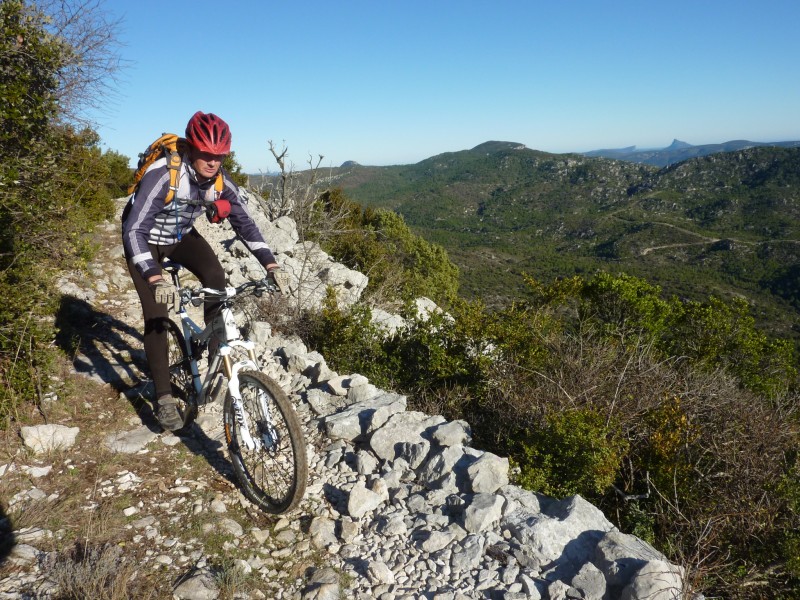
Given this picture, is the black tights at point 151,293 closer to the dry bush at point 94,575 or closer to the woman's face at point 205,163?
the woman's face at point 205,163

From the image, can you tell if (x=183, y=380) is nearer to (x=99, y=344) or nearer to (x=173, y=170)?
(x=173, y=170)

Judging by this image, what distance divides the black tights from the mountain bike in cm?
25

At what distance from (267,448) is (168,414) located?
1084 mm

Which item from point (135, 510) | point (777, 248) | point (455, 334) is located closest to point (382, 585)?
point (135, 510)

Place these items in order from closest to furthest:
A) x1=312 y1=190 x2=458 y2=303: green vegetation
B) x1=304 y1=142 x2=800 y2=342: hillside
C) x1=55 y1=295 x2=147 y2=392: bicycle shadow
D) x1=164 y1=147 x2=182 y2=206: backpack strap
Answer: x1=164 y1=147 x2=182 y2=206: backpack strap
x1=55 y1=295 x2=147 y2=392: bicycle shadow
x1=312 y1=190 x2=458 y2=303: green vegetation
x1=304 y1=142 x2=800 y2=342: hillside

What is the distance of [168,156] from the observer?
3152 millimetres

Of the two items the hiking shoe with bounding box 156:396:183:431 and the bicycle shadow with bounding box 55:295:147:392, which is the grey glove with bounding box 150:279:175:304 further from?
the bicycle shadow with bounding box 55:295:147:392

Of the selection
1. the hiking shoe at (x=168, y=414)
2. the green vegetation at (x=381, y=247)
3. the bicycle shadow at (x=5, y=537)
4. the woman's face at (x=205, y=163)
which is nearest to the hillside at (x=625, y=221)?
the green vegetation at (x=381, y=247)

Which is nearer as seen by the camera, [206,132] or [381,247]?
[206,132]

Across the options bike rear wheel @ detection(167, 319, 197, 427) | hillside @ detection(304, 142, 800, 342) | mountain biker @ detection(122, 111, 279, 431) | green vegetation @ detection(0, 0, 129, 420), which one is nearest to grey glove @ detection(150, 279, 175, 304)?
mountain biker @ detection(122, 111, 279, 431)

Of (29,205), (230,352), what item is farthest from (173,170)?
(29,205)

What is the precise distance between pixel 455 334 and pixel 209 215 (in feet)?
12.2

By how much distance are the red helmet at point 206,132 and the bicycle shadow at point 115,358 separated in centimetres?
217

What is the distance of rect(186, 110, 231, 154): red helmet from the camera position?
304 centimetres
